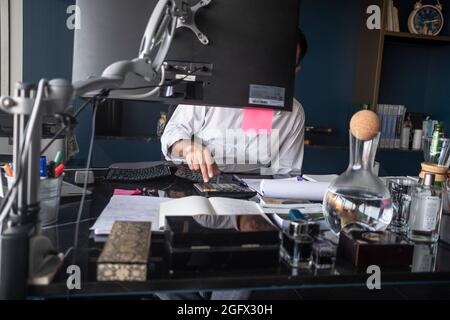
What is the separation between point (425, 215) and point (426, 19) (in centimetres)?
285

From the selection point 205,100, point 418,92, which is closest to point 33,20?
point 205,100

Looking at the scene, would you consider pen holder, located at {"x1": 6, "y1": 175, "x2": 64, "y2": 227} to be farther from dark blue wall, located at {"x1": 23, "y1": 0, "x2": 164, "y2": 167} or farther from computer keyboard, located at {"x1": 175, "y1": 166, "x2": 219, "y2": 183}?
dark blue wall, located at {"x1": 23, "y1": 0, "x2": 164, "y2": 167}

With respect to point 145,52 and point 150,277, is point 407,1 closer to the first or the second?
point 145,52

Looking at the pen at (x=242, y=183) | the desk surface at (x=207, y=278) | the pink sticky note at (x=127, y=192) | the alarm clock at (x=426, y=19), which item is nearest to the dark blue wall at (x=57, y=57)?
the pen at (x=242, y=183)

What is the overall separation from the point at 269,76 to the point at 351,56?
242 cm

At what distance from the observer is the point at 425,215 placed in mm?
810

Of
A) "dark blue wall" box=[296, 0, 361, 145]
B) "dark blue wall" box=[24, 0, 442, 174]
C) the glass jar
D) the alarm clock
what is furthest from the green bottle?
the alarm clock

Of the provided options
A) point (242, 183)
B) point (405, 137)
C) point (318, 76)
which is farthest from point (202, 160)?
point (405, 137)

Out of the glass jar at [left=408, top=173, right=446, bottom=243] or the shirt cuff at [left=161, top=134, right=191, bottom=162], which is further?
the shirt cuff at [left=161, top=134, right=191, bottom=162]

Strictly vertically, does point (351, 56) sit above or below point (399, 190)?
above

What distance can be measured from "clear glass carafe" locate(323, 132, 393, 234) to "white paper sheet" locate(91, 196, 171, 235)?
37 cm

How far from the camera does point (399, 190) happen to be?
944 millimetres

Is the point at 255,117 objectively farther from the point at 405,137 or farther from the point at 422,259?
the point at 405,137

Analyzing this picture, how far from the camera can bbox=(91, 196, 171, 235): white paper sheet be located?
2.51 ft
